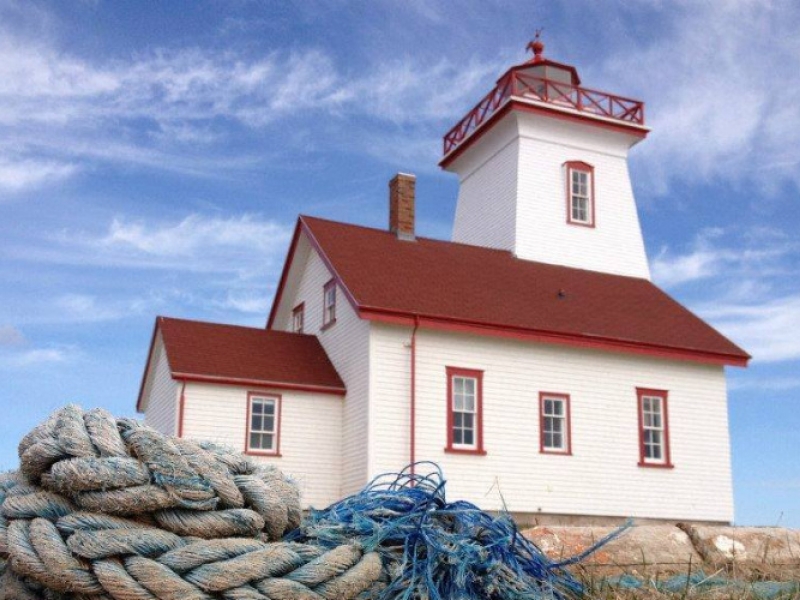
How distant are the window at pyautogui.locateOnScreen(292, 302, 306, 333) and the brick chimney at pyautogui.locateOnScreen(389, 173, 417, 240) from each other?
3.15 metres

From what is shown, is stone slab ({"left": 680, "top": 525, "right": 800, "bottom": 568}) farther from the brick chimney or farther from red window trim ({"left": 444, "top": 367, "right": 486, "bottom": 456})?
the brick chimney

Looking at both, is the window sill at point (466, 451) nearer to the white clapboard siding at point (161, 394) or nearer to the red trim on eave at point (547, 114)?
the white clapboard siding at point (161, 394)

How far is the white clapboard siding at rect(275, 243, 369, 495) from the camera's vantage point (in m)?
20.0

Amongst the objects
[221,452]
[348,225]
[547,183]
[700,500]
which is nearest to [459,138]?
[547,183]

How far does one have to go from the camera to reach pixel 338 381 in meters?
21.2

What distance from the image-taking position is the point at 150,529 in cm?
262

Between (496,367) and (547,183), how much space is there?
8079 millimetres

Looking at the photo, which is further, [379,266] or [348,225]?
[348,225]

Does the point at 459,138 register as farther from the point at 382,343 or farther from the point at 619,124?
the point at 382,343

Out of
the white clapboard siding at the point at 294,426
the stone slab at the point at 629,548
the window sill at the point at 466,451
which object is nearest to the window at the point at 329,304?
the white clapboard siding at the point at 294,426

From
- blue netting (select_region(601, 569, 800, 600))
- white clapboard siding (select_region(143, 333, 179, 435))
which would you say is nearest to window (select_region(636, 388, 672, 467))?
white clapboard siding (select_region(143, 333, 179, 435))

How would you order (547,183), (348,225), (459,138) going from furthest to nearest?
(459,138) < (547,183) < (348,225)

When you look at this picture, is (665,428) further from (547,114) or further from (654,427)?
(547,114)

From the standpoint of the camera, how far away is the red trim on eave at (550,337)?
19.8 m
